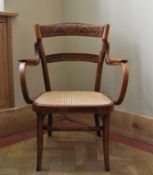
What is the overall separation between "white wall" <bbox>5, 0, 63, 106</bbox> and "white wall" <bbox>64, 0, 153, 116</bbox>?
29 centimetres

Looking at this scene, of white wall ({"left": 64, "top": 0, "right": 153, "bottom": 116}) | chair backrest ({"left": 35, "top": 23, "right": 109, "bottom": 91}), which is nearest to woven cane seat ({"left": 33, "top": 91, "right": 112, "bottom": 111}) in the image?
chair backrest ({"left": 35, "top": 23, "right": 109, "bottom": 91})

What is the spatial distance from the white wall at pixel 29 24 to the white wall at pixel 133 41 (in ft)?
0.96

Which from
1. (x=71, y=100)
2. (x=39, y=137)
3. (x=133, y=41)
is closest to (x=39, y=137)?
(x=39, y=137)

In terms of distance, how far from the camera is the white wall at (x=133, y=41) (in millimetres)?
1707

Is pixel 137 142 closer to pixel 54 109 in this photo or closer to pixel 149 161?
pixel 149 161

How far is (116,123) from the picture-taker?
1949 millimetres

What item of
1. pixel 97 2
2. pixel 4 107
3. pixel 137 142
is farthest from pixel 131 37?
pixel 4 107

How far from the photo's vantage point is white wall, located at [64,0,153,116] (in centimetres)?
171

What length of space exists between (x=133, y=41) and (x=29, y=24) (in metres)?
0.71

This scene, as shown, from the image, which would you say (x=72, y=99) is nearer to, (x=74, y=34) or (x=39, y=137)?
(x=39, y=137)

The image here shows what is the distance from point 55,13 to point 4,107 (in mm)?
776

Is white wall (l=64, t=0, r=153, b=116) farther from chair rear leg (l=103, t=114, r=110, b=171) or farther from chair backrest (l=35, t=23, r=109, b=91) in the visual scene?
chair rear leg (l=103, t=114, r=110, b=171)

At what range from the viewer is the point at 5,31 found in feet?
6.03

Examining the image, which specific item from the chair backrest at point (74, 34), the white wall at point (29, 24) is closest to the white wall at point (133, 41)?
the chair backrest at point (74, 34)
